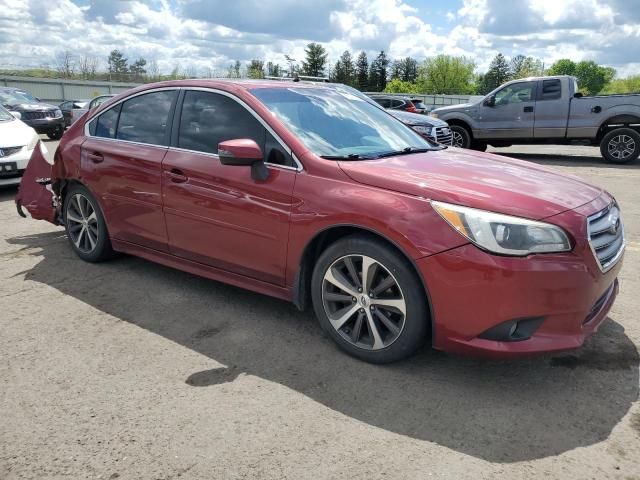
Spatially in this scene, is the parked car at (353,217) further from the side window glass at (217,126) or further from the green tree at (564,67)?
the green tree at (564,67)

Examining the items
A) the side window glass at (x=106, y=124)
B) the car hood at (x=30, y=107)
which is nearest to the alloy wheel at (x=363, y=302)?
the side window glass at (x=106, y=124)

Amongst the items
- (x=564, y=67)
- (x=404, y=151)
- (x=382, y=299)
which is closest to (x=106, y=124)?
(x=404, y=151)

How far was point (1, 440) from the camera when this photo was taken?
262cm

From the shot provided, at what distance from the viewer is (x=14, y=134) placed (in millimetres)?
8656

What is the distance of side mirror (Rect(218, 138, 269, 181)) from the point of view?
345cm

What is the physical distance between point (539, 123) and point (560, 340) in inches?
471

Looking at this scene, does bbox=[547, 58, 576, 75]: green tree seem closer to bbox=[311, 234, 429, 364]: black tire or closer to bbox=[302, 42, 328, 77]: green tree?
bbox=[302, 42, 328, 77]: green tree

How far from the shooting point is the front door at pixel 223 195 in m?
3.54

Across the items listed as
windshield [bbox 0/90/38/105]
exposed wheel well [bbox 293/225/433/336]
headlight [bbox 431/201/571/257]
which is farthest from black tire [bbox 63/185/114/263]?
windshield [bbox 0/90/38/105]

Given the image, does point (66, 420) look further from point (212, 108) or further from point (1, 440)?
point (212, 108)

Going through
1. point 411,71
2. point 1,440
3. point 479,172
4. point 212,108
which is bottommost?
point 1,440

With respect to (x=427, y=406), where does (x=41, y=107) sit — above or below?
above

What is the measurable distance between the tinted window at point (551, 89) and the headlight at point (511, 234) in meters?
11.9

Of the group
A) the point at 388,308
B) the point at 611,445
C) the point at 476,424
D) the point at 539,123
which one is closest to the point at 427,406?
the point at 476,424
